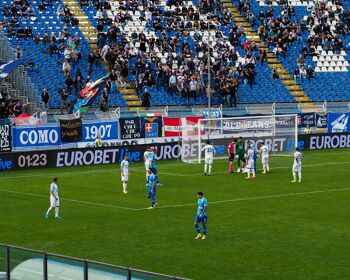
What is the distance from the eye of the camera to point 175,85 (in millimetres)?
69812

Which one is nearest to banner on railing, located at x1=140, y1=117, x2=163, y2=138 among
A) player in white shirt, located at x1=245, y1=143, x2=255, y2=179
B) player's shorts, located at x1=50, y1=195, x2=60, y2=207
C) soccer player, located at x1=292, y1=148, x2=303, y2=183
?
player in white shirt, located at x1=245, y1=143, x2=255, y2=179

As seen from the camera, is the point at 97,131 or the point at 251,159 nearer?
the point at 251,159

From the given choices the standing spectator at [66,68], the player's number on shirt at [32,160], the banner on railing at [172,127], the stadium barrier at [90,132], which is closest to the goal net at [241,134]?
the banner on railing at [172,127]

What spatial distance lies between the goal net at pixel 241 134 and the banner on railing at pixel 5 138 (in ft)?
35.5

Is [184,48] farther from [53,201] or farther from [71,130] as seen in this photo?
[53,201]

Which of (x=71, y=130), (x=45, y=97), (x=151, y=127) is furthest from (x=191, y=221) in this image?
(x=45, y=97)

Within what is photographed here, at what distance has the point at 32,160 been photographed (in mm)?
54188

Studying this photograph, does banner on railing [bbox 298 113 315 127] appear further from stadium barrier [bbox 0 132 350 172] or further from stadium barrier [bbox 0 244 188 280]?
stadium barrier [bbox 0 244 188 280]

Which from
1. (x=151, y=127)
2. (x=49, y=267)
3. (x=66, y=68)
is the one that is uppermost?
(x=66, y=68)

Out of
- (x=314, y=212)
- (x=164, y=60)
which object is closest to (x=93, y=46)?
(x=164, y=60)

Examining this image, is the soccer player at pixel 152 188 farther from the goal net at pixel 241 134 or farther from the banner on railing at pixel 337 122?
the banner on railing at pixel 337 122

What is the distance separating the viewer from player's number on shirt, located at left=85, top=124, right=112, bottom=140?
59156 mm

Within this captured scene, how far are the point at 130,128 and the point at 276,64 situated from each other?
22.1 meters

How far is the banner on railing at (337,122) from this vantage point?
69.2 m
